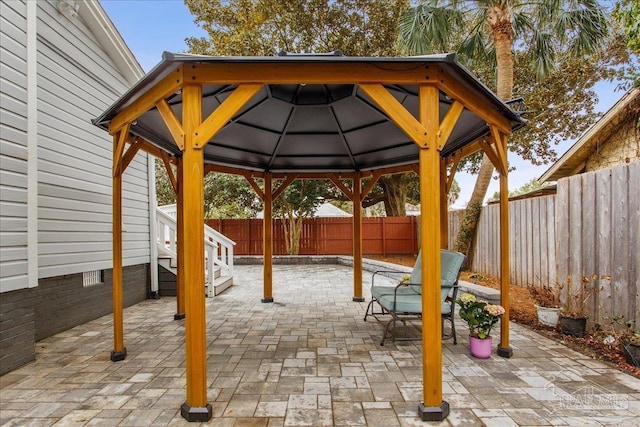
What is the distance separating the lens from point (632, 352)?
288 cm

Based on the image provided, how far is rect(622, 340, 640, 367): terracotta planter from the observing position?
2842 mm

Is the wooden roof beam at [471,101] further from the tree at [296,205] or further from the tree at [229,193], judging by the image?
the tree at [229,193]

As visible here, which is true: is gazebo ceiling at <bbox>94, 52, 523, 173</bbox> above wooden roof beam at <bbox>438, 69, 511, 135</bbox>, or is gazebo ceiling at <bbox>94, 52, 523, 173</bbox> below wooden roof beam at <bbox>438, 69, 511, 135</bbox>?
above

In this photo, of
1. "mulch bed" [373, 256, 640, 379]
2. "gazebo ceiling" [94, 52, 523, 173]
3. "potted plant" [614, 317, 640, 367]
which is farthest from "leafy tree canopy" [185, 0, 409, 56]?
"potted plant" [614, 317, 640, 367]

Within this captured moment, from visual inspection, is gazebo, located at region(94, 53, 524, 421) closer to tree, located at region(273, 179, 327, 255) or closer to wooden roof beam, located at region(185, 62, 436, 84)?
wooden roof beam, located at region(185, 62, 436, 84)

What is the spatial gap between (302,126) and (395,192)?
9850 millimetres

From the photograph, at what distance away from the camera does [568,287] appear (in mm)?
3775

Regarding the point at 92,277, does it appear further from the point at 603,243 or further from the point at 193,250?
the point at 603,243

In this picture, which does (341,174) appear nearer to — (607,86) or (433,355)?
(433,355)

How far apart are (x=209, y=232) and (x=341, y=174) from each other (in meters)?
3.64

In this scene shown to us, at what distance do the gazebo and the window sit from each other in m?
1.37

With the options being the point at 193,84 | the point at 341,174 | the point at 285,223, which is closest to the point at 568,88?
the point at 341,174

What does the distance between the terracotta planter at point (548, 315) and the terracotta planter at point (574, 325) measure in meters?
0.17

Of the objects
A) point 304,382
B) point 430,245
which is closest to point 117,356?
point 304,382
